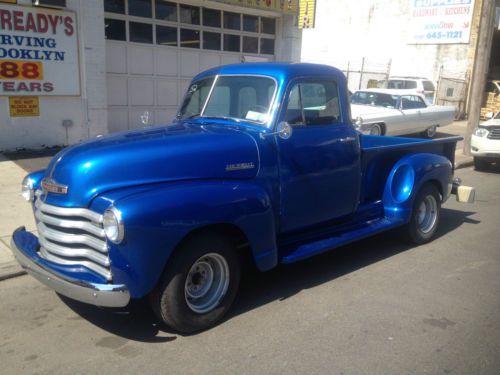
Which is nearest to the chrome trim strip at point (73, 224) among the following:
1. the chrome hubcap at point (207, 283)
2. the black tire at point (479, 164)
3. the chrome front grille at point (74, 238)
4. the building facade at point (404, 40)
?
the chrome front grille at point (74, 238)

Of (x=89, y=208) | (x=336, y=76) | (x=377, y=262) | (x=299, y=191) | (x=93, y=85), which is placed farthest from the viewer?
(x=93, y=85)

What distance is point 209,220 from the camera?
11.8 feet

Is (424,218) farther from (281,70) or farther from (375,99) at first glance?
(375,99)

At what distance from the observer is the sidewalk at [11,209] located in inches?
194

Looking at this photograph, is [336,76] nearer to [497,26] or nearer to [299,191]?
[299,191]

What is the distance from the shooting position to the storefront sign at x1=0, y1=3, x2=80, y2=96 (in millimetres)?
8984

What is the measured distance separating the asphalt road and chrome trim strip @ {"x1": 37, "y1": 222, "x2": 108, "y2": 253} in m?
0.77

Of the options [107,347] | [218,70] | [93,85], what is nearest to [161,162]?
[107,347]

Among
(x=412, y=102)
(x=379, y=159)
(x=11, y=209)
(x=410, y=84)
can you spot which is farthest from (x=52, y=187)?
(x=410, y=84)

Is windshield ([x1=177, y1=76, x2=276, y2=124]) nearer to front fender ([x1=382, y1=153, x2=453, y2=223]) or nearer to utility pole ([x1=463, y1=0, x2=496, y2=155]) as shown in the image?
front fender ([x1=382, y1=153, x2=453, y2=223])

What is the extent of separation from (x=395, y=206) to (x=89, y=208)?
3.50m

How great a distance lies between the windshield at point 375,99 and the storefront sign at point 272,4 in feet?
10.2

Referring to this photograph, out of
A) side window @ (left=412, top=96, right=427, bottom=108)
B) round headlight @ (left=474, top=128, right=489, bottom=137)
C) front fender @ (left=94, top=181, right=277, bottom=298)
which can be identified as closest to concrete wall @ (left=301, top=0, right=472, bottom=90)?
side window @ (left=412, top=96, right=427, bottom=108)

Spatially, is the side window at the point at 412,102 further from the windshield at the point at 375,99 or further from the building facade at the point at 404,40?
the building facade at the point at 404,40
